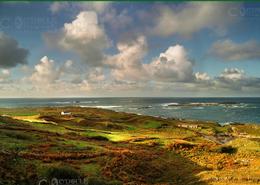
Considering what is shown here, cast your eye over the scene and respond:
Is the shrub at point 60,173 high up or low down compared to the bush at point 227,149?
up

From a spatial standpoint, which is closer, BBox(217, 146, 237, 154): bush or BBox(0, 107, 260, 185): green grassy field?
BBox(0, 107, 260, 185): green grassy field

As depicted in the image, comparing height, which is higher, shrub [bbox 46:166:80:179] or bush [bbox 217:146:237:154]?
shrub [bbox 46:166:80:179]

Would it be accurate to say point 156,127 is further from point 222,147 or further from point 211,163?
point 211,163

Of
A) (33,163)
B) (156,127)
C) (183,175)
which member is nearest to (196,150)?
(183,175)

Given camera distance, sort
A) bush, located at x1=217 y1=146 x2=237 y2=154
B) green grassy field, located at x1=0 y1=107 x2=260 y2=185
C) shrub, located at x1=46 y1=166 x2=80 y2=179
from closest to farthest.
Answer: shrub, located at x1=46 y1=166 x2=80 y2=179
green grassy field, located at x1=0 y1=107 x2=260 y2=185
bush, located at x1=217 y1=146 x2=237 y2=154

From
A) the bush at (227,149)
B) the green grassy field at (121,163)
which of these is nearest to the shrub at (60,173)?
the green grassy field at (121,163)

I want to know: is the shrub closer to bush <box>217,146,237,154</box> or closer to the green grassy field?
the green grassy field

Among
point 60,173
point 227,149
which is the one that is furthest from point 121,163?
point 227,149

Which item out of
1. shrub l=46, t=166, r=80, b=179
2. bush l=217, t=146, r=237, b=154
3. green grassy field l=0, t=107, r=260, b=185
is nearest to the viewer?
shrub l=46, t=166, r=80, b=179

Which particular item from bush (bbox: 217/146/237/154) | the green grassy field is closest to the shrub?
the green grassy field

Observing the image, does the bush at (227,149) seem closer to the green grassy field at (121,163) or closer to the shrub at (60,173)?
the green grassy field at (121,163)

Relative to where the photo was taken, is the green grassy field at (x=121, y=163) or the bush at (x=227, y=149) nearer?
the green grassy field at (x=121, y=163)
